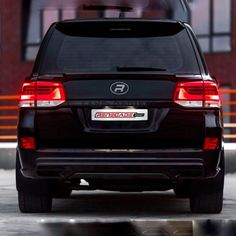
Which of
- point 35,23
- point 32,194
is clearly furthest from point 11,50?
point 32,194

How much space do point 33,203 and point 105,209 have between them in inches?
41.1

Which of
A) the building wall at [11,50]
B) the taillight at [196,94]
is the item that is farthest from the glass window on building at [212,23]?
the taillight at [196,94]

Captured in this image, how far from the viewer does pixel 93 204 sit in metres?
11.1

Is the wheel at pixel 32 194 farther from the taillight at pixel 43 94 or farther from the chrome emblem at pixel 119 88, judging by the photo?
the chrome emblem at pixel 119 88

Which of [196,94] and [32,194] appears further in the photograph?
[32,194]

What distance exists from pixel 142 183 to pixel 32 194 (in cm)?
113

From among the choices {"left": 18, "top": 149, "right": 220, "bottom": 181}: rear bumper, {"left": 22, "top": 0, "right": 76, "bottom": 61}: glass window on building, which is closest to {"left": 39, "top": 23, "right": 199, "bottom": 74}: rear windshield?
{"left": 18, "top": 149, "right": 220, "bottom": 181}: rear bumper

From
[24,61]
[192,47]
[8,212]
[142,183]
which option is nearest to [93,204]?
[8,212]

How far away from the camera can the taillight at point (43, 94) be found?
9023 millimetres

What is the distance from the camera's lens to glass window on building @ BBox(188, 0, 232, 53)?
39.2 m

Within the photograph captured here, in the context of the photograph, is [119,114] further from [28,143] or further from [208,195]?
[208,195]

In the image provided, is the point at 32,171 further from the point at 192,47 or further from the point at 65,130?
the point at 192,47

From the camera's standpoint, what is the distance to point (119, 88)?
899cm

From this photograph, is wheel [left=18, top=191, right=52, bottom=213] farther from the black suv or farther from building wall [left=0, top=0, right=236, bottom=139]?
building wall [left=0, top=0, right=236, bottom=139]
